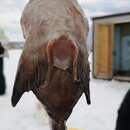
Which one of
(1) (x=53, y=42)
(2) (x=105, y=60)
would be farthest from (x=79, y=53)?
(2) (x=105, y=60)

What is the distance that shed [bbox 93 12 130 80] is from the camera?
27.8 ft

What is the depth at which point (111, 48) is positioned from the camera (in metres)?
8.67

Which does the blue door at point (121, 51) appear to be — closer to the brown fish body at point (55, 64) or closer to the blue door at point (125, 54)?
the blue door at point (125, 54)

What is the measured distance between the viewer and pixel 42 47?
0.50 m

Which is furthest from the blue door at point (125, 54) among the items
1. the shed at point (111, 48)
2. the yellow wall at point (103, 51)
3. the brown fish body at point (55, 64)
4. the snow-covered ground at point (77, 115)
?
the brown fish body at point (55, 64)

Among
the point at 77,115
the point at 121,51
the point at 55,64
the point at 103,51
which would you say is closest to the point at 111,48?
the point at 103,51

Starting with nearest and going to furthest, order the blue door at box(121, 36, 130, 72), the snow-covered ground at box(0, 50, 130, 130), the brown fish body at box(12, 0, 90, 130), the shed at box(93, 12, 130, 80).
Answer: the brown fish body at box(12, 0, 90, 130)
the snow-covered ground at box(0, 50, 130, 130)
the shed at box(93, 12, 130, 80)
the blue door at box(121, 36, 130, 72)

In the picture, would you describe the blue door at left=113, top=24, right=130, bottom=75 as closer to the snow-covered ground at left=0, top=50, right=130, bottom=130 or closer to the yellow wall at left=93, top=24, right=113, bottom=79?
the yellow wall at left=93, top=24, right=113, bottom=79

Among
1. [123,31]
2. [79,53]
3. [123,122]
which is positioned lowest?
[123,31]

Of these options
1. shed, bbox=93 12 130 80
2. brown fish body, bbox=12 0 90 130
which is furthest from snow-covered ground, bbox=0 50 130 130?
brown fish body, bbox=12 0 90 130

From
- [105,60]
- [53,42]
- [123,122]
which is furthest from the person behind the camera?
[105,60]

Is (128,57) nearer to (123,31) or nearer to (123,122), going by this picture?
(123,31)

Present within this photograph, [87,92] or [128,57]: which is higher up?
[87,92]

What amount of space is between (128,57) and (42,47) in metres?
8.73
